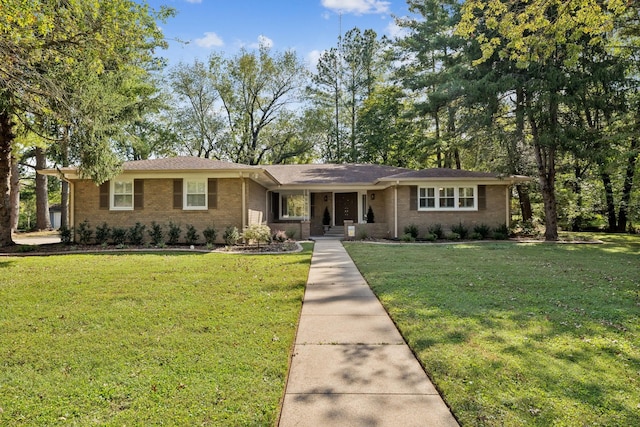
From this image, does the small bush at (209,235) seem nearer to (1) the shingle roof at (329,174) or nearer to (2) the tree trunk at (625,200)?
(1) the shingle roof at (329,174)

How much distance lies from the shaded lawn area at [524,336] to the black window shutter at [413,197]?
7.79 meters

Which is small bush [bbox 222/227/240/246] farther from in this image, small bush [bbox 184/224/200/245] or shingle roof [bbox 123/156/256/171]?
shingle roof [bbox 123/156/256/171]

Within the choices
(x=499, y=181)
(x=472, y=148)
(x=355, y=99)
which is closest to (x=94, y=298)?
(x=499, y=181)

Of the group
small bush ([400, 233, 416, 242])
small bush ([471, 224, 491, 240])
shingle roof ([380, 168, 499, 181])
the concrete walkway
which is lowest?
the concrete walkway

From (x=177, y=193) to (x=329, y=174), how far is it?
8.81 m

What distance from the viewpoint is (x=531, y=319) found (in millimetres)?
4848

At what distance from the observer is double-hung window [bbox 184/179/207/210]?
46.9 feet

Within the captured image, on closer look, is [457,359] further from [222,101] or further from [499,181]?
[222,101]

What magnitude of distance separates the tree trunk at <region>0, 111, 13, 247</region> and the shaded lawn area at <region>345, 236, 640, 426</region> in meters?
12.6

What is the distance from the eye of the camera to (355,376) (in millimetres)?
3281

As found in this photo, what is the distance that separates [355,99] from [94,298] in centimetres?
2893

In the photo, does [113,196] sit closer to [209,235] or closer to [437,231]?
[209,235]

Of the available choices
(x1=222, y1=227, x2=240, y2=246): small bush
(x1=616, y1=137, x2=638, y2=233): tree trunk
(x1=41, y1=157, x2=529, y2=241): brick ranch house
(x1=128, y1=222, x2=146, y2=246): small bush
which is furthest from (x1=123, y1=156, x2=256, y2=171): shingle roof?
(x1=616, y1=137, x2=638, y2=233): tree trunk

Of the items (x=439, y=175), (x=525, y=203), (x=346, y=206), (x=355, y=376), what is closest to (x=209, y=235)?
(x=346, y=206)
